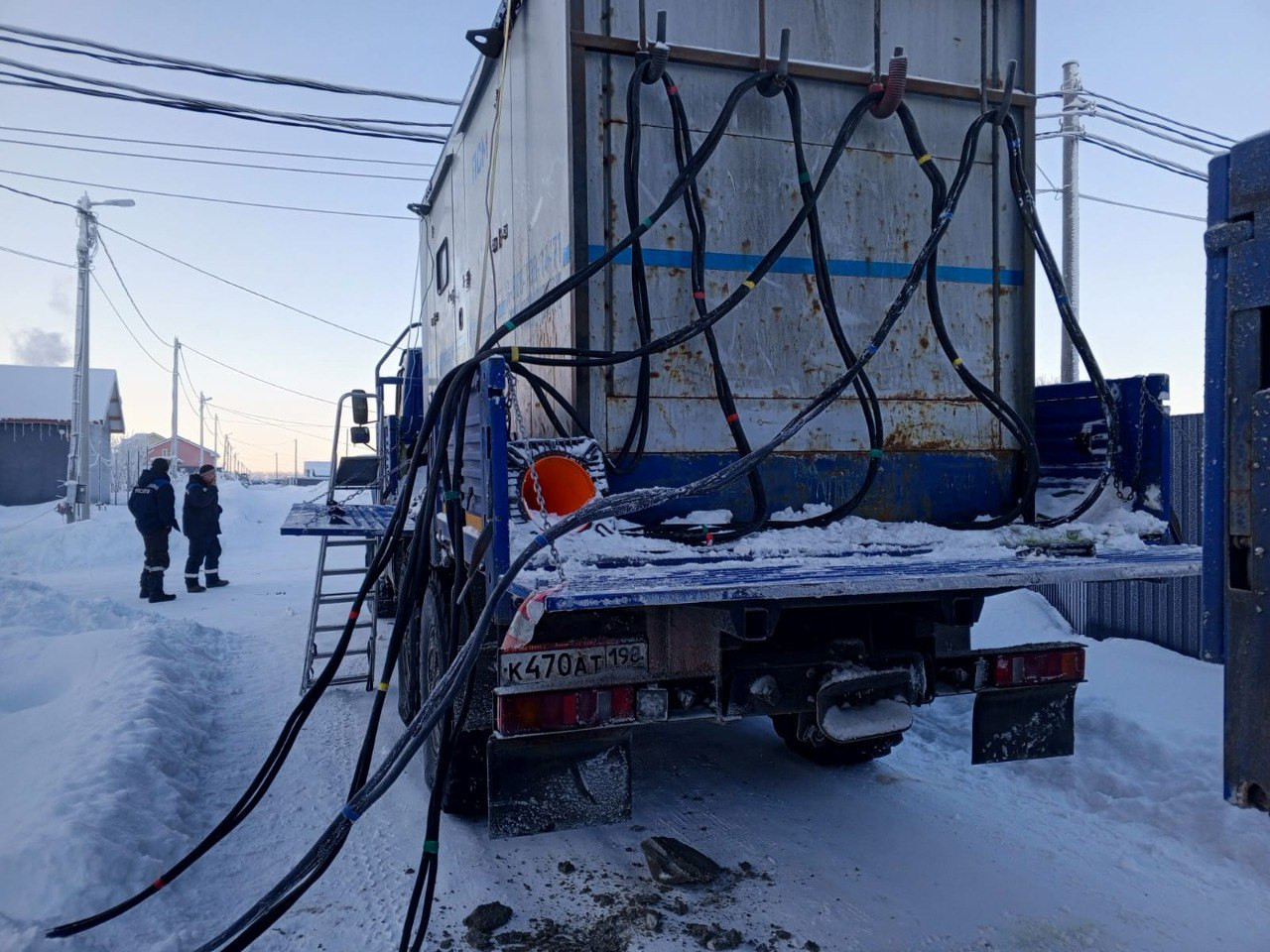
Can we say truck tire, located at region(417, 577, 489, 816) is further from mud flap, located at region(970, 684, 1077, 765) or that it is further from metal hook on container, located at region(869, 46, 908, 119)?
metal hook on container, located at region(869, 46, 908, 119)

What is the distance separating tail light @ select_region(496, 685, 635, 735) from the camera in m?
2.97

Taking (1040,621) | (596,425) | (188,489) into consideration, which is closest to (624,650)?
(596,425)

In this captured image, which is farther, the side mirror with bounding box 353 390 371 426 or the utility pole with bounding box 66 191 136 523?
the utility pole with bounding box 66 191 136 523

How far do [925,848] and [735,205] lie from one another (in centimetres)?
295

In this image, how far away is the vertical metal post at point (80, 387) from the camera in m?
19.0

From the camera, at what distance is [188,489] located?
11703 mm

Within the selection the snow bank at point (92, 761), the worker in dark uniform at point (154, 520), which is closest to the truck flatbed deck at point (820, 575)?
the snow bank at point (92, 761)

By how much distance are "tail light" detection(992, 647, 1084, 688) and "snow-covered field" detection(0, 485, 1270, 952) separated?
0.74 meters

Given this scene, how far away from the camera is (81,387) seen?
758 inches

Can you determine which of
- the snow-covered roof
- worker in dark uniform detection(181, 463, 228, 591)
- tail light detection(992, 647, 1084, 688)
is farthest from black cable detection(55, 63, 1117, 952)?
the snow-covered roof

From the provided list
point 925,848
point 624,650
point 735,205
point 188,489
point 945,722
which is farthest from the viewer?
point 188,489

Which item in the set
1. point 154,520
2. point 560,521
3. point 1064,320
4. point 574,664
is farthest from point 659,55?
point 154,520

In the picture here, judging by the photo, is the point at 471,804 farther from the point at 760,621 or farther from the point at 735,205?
the point at 735,205

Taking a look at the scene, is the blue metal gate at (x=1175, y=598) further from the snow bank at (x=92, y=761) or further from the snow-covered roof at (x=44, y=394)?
the snow-covered roof at (x=44, y=394)
